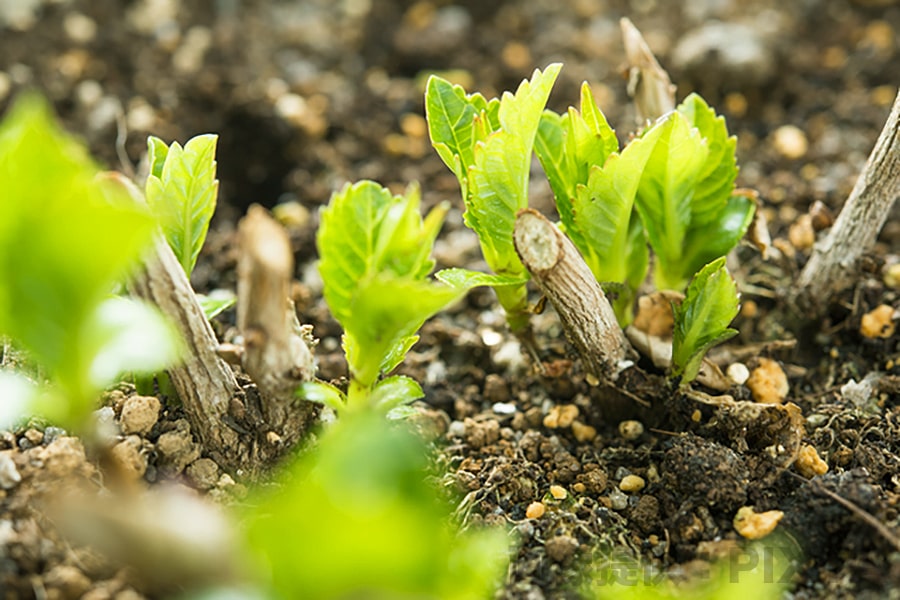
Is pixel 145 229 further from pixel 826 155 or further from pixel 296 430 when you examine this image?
pixel 826 155

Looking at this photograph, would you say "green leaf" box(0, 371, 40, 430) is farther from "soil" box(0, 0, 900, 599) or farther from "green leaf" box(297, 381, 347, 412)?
"green leaf" box(297, 381, 347, 412)

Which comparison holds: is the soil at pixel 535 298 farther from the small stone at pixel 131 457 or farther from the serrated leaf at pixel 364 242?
the serrated leaf at pixel 364 242

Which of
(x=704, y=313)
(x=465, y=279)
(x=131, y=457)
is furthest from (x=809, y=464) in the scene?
(x=131, y=457)

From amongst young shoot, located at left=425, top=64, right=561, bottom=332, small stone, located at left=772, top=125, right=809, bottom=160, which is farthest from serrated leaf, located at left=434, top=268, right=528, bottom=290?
small stone, located at left=772, top=125, right=809, bottom=160

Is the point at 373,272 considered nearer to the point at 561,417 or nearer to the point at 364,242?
the point at 364,242

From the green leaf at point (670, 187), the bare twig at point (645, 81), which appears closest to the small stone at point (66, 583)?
the green leaf at point (670, 187)
